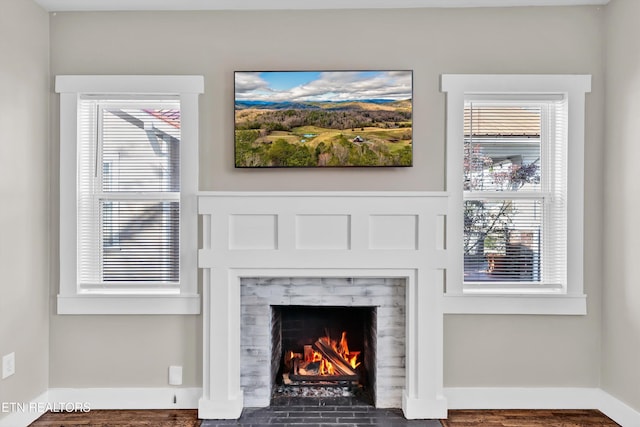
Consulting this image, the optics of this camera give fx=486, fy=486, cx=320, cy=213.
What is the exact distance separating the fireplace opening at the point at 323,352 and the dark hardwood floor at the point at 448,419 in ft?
1.39

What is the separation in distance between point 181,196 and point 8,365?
1.31 m

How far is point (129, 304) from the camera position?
9.92 feet

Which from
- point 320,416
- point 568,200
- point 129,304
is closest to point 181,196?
point 129,304

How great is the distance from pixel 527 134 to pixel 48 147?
3.01 m

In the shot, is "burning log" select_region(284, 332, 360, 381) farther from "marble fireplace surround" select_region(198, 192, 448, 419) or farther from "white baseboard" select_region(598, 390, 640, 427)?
"white baseboard" select_region(598, 390, 640, 427)

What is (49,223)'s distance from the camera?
3039mm

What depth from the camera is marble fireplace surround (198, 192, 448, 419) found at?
2865mm

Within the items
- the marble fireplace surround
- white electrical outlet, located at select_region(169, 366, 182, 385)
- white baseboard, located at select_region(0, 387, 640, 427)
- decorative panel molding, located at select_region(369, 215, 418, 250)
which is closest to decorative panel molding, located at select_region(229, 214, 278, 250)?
the marble fireplace surround

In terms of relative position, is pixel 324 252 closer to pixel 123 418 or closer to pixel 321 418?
pixel 321 418

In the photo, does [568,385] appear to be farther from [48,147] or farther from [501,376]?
[48,147]

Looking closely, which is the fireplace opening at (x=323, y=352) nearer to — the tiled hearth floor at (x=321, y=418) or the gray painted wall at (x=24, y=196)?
the tiled hearth floor at (x=321, y=418)

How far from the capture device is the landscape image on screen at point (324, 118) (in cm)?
297

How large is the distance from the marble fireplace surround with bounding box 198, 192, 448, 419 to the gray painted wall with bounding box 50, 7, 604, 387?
0.61ft

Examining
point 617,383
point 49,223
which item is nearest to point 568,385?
point 617,383
